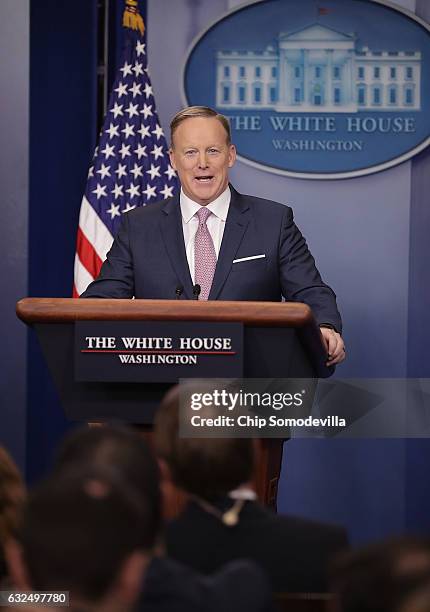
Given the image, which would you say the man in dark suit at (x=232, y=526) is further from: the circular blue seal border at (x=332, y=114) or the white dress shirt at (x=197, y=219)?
the circular blue seal border at (x=332, y=114)

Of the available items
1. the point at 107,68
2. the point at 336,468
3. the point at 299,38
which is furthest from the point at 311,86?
the point at 336,468

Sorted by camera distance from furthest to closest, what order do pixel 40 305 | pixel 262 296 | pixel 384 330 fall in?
pixel 384 330, pixel 262 296, pixel 40 305

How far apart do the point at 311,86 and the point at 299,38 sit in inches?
10.4

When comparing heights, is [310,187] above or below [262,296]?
above

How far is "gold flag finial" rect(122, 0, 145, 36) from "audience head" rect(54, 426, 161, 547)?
3805mm

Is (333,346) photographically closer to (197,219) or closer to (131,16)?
(197,219)

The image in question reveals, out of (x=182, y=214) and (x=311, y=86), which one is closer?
(x=182, y=214)

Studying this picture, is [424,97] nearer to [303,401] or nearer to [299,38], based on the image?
[299,38]

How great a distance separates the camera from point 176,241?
3.65 metres

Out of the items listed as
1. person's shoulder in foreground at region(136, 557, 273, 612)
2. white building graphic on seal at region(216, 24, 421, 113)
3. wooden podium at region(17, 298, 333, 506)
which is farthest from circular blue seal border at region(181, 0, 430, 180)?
person's shoulder in foreground at region(136, 557, 273, 612)

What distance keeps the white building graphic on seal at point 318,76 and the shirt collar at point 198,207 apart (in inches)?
78.4

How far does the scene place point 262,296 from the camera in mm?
3609

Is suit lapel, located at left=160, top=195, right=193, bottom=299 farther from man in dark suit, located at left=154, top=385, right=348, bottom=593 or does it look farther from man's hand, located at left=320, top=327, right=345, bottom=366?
man in dark suit, located at left=154, top=385, right=348, bottom=593

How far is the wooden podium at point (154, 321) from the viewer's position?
269cm
